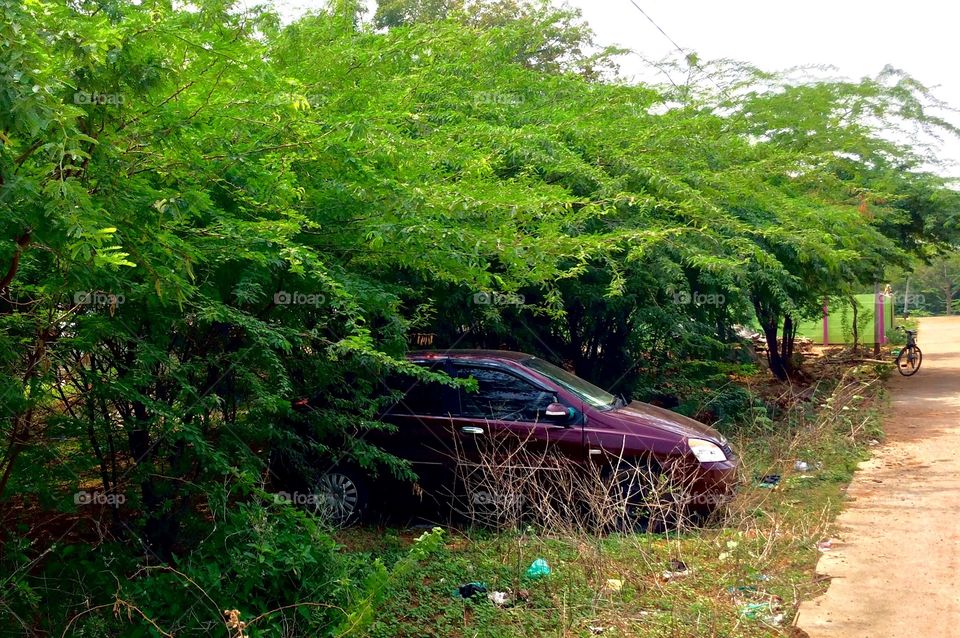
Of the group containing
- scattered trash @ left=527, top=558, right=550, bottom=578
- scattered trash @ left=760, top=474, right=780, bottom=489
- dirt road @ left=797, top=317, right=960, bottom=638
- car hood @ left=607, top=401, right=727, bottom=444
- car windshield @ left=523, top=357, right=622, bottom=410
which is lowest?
dirt road @ left=797, top=317, right=960, bottom=638

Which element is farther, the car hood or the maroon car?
the car hood

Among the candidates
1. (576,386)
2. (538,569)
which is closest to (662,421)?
(576,386)

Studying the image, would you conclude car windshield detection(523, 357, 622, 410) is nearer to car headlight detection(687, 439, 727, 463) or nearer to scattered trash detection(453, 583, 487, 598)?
car headlight detection(687, 439, 727, 463)

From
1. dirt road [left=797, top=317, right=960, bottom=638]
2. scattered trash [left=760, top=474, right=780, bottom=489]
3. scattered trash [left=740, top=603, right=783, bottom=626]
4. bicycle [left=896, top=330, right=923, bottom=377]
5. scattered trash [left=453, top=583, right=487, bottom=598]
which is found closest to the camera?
scattered trash [left=740, top=603, right=783, bottom=626]

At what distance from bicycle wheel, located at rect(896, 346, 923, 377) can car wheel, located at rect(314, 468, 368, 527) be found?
1615 cm

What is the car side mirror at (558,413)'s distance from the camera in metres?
7.81

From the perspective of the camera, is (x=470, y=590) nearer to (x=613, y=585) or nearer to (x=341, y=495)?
(x=613, y=585)

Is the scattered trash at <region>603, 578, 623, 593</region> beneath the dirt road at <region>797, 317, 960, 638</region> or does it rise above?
above

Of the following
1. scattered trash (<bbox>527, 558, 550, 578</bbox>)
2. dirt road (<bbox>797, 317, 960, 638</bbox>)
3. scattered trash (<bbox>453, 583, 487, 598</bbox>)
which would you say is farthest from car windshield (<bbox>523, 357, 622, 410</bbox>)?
scattered trash (<bbox>453, 583, 487, 598</bbox>)

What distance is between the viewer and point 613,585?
18.8 ft

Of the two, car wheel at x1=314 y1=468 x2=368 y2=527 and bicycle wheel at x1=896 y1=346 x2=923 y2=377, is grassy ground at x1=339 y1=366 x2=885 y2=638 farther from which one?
bicycle wheel at x1=896 y1=346 x2=923 y2=377

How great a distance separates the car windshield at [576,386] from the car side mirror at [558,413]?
24cm

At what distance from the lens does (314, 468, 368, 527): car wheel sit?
Answer: 780 centimetres

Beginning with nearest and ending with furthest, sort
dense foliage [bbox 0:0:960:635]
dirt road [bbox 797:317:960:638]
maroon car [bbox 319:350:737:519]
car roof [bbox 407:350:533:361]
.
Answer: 1. dense foliage [bbox 0:0:960:635]
2. dirt road [bbox 797:317:960:638]
3. maroon car [bbox 319:350:737:519]
4. car roof [bbox 407:350:533:361]
